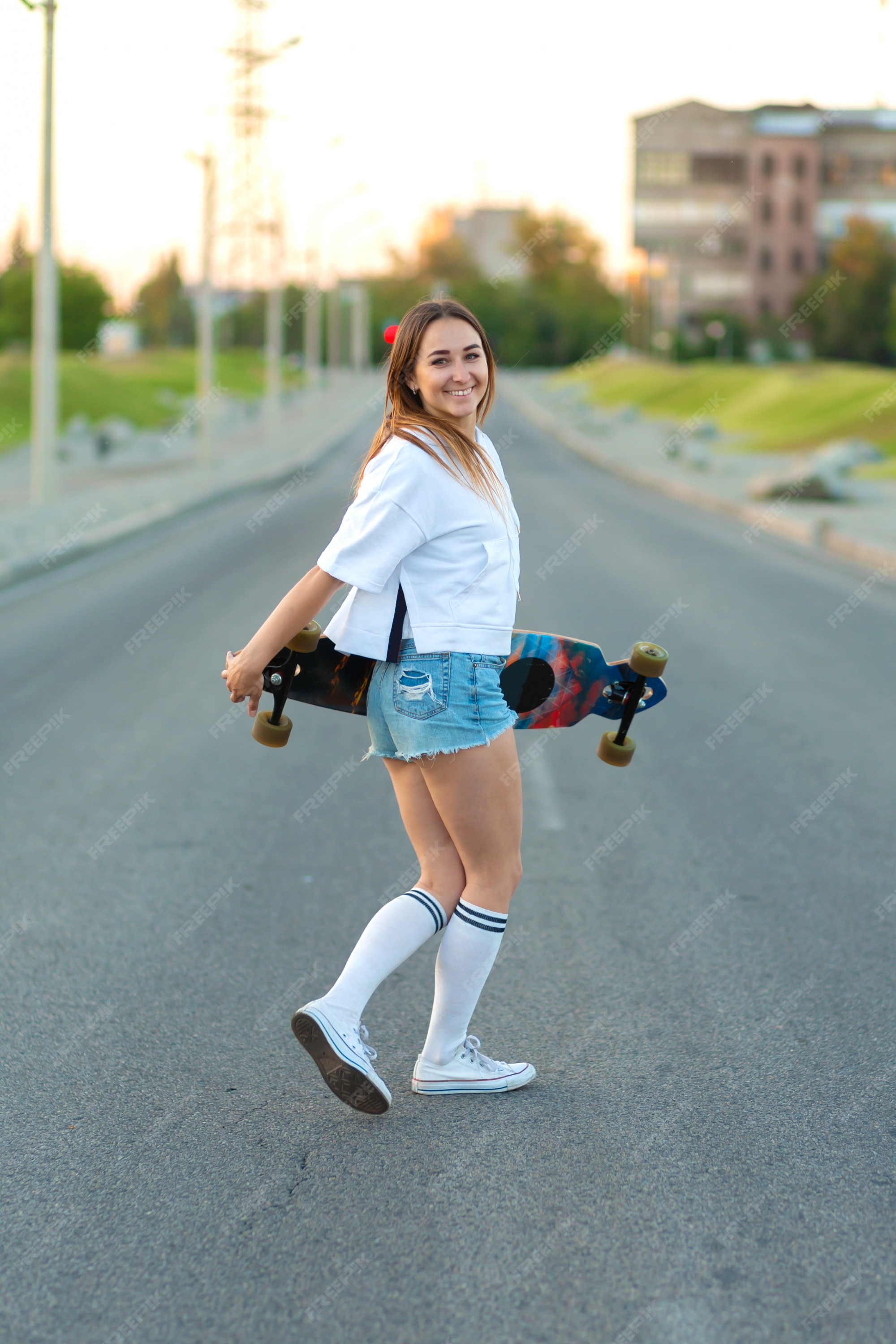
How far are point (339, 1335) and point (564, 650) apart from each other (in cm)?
160

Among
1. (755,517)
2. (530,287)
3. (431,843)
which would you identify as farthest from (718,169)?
(431,843)

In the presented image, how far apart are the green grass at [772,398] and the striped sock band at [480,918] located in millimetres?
26354

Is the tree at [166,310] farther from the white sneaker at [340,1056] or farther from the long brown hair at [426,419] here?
the white sneaker at [340,1056]

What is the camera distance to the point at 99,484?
2608 centimetres

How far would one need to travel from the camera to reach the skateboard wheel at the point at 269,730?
10.4ft

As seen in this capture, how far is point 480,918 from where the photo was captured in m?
3.24

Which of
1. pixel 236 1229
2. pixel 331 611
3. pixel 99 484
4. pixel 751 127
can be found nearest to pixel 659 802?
pixel 236 1229

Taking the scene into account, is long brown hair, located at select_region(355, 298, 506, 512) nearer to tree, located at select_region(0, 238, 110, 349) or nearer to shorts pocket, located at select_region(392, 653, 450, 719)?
shorts pocket, located at select_region(392, 653, 450, 719)

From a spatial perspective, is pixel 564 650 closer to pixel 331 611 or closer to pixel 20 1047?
pixel 20 1047

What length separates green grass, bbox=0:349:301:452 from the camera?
40.6 metres

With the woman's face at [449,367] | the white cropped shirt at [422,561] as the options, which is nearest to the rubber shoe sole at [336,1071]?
the white cropped shirt at [422,561]

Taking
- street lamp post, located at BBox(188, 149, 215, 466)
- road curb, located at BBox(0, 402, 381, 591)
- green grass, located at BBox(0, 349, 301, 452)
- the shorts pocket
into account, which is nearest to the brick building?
green grass, located at BBox(0, 349, 301, 452)

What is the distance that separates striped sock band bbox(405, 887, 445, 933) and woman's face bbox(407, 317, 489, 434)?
1095mm

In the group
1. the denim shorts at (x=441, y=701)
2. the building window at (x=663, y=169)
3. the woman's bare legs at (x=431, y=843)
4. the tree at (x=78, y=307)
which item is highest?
the building window at (x=663, y=169)
